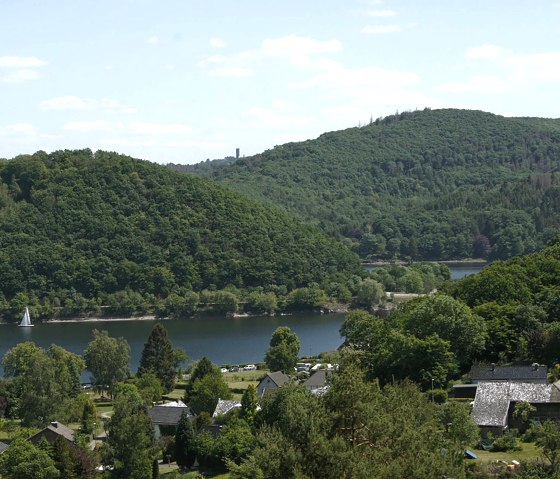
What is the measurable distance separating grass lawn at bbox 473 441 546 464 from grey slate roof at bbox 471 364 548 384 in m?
6.23

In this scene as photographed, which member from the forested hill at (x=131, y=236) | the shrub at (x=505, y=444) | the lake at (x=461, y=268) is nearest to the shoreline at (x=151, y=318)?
the forested hill at (x=131, y=236)

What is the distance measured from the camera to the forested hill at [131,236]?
103062 mm

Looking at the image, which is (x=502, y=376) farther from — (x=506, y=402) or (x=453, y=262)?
(x=453, y=262)

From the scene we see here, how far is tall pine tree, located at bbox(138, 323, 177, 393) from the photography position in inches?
1977

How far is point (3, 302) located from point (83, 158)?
2968 centimetres

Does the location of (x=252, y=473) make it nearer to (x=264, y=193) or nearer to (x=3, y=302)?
(x=3, y=302)

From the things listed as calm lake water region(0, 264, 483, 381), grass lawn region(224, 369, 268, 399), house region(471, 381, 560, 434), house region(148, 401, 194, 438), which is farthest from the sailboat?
house region(471, 381, 560, 434)

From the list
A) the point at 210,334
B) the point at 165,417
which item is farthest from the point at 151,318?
the point at 165,417

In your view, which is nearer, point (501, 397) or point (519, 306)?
point (501, 397)

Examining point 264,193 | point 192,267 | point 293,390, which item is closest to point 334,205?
point 264,193

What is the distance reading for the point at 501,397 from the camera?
112 feet

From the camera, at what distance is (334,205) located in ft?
612

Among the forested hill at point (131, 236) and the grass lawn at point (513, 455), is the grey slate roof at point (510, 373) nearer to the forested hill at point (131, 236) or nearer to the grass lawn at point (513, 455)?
the grass lawn at point (513, 455)

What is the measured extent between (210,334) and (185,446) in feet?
144
